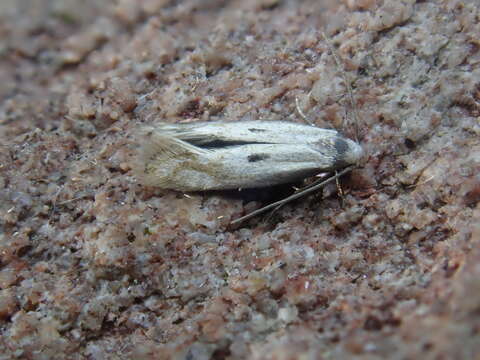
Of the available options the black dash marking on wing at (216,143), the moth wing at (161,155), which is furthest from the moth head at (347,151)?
the moth wing at (161,155)

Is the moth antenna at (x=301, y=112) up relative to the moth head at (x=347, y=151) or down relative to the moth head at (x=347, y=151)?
up

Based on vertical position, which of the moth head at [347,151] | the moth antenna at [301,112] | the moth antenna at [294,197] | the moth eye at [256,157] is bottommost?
the moth antenna at [294,197]

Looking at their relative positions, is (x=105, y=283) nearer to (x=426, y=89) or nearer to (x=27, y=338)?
(x=27, y=338)

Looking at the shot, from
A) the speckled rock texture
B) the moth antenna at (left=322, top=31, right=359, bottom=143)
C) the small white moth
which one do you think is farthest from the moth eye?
the moth antenna at (left=322, top=31, right=359, bottom=143)

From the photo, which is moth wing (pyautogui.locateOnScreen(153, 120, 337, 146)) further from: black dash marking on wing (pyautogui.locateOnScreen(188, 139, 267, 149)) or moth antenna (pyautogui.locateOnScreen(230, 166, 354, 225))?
moth antenna (pyautogui.locateOnScreen(230, 166, 354, 225))

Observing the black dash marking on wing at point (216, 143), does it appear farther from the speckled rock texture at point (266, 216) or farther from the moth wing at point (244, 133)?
the speckled rock texture at point (266, 216)

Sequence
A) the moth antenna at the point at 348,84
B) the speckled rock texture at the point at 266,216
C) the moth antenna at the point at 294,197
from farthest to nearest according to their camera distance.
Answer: the moth antenna at the point at 348,84, the moth antenna at the point at 294,197, the speckled rock texture at the point at 266,216

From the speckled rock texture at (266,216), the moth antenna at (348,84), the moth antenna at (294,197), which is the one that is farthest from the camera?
the moth antenna at (348,84)
